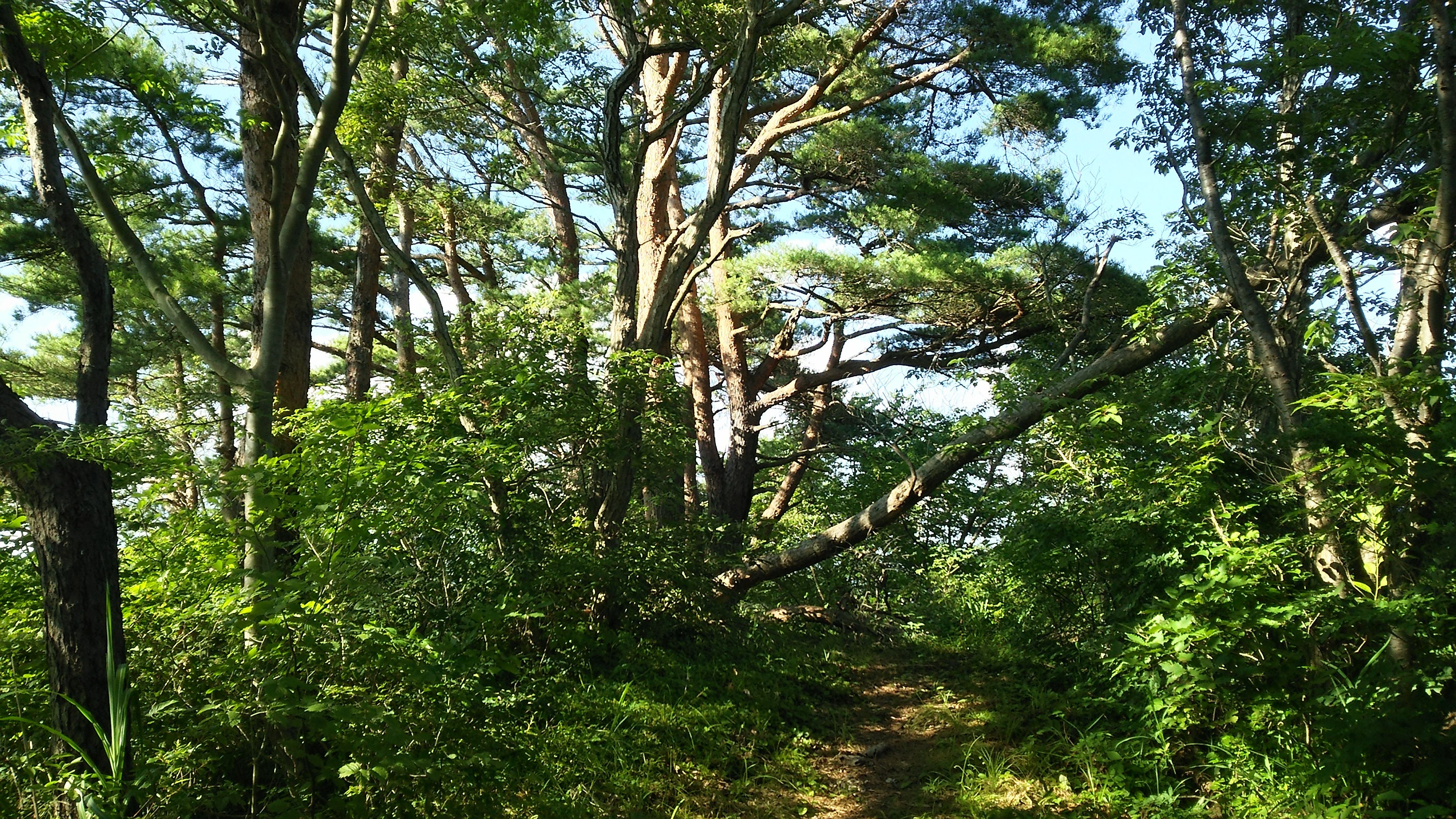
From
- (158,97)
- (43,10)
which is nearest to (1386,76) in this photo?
(43,10)

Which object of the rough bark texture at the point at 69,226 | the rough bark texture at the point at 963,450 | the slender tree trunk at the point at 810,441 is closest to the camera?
the rough bark texture at the point at 69,226

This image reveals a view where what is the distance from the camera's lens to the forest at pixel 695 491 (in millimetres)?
3203

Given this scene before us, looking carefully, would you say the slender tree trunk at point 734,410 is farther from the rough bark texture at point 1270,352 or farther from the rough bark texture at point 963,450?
the rough bark texture at point 1270,352

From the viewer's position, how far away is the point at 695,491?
1005 cm

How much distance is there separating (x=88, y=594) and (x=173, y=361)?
12.3 m

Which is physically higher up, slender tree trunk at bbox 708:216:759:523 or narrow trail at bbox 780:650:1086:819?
slender tree trunk at bbox 708:216:759:523

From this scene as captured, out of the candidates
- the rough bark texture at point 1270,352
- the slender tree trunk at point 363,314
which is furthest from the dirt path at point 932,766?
the slender tree trunk at point 363,314

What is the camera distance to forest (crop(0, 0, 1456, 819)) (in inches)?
126

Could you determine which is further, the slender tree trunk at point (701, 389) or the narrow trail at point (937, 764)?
the slender tree trunk at point (701, 389)

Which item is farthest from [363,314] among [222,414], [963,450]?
[963,450]

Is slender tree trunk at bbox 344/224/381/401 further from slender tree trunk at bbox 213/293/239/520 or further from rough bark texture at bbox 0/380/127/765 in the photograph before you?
rough bark texture at bbox 0/380/127/765

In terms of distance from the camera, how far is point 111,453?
9.68ft

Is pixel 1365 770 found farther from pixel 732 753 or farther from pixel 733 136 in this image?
pixel 733 136

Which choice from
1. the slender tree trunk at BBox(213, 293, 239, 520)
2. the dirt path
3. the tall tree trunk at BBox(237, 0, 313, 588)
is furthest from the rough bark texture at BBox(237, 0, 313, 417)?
the dirt path
